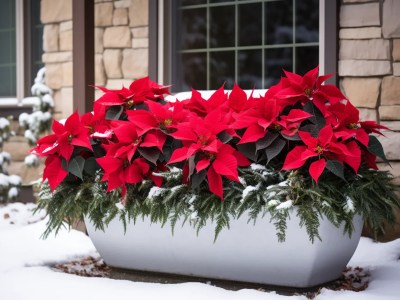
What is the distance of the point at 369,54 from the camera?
11.7ft

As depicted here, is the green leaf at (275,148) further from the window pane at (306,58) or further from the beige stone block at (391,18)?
the window pane at (306,58)

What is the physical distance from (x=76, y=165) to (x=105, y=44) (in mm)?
2462

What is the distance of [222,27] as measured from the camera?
466cm

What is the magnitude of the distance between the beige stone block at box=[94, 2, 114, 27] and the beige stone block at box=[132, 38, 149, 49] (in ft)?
0.97

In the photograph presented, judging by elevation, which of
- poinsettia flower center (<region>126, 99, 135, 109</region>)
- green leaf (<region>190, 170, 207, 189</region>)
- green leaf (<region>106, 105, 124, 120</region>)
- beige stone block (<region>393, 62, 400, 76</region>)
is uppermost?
beige stone block (<region>393, 62, 400, 76</region>)

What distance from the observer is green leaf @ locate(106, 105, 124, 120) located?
2.57 metres

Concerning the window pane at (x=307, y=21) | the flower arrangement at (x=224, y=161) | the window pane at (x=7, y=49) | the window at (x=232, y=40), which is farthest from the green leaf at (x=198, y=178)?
the window pane at (x=7, y=49)

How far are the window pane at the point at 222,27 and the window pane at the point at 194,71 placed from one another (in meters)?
0.16

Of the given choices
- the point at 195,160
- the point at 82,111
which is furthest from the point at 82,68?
the point at 195,160

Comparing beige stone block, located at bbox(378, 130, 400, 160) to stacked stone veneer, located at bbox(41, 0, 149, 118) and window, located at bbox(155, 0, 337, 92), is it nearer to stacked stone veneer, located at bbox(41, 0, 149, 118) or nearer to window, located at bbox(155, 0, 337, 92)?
window, located at bbox(155, 0, 337, 92)

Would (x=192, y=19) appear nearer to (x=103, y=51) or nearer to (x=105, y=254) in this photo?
(x=103, y=51)

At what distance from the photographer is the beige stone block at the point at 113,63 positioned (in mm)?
4676

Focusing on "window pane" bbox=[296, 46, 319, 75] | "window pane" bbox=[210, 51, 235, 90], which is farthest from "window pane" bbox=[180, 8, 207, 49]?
"window pane" bbox=[296, 46, 319, 75]

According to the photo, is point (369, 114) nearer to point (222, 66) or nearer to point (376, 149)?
point (376, 149)
